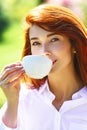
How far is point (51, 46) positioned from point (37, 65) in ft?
0.34

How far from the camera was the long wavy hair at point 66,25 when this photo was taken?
248cm

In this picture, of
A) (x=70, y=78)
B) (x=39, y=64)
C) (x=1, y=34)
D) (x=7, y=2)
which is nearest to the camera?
(x=39, y=64)

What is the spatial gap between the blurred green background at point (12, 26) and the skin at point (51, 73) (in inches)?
106

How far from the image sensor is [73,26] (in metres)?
2.51

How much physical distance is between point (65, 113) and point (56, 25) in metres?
0.42

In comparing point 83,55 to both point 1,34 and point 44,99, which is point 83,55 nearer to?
point 44,99

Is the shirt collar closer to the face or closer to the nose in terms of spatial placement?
the face

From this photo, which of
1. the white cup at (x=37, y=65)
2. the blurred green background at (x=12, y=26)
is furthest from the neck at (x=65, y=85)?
the blurred green background at (x=12, y=26)

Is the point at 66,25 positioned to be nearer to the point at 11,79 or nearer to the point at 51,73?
the point at 51,73

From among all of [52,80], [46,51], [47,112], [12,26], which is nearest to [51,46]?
[46,51]

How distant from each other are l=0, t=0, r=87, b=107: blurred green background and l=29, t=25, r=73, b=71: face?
2790mm

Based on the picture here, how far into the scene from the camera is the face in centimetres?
246

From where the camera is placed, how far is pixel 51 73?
99.1 inches

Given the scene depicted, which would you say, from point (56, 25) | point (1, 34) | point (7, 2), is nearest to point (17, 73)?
point (56, 25)
